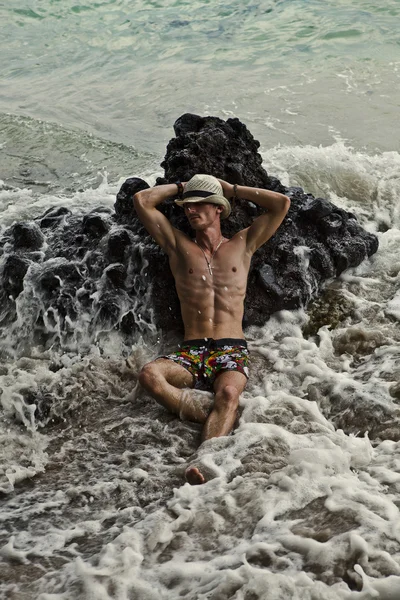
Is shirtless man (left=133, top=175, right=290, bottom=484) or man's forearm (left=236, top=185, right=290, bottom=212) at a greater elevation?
man's forearm (left=236, top=185, right=290, bottom=212)

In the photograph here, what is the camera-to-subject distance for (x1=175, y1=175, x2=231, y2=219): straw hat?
207 inches

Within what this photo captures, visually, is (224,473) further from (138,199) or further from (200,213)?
(138,199)

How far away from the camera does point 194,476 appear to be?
12.2ft

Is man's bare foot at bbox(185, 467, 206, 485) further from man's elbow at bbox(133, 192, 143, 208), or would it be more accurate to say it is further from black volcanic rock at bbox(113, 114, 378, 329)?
man's elbow at bbox(133, 192, 143, 208)

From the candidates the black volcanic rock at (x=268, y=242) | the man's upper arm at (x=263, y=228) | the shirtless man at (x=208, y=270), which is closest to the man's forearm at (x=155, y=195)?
the shirtless man at (x=208, y=270)

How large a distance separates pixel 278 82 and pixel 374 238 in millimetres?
6757

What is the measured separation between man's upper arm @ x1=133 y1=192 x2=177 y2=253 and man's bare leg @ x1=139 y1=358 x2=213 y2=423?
1.12 metres

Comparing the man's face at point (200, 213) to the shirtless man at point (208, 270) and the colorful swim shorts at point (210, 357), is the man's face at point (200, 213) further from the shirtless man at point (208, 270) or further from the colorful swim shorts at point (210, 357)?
the colorful swim shorts at point (210, 357)

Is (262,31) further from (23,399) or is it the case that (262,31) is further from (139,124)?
(23,399)

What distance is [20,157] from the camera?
31.9 ft

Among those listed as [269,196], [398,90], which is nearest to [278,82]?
[398,90]

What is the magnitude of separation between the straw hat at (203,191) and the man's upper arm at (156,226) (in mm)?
250

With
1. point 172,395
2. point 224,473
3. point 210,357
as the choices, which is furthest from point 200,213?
point 224,473

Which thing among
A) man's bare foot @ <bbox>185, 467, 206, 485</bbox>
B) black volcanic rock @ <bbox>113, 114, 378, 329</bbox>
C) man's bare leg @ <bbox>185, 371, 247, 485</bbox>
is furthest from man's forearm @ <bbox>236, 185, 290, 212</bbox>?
man's bare foot @ <bbox>185, 467, 206, 485</bbox>
